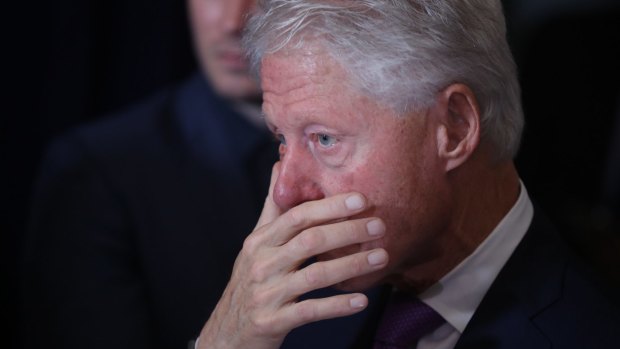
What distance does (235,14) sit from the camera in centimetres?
216

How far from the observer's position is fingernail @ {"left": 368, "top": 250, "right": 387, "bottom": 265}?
1183 mm

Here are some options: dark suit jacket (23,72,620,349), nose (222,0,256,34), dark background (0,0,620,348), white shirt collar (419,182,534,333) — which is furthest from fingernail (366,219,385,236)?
dark background (0,0,620,348)

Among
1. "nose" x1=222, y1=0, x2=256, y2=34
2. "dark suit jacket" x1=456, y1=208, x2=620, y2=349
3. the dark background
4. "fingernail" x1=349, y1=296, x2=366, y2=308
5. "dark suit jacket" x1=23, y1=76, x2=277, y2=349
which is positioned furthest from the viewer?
the dark background

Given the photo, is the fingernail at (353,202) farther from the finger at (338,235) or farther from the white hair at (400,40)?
the white hair at (400,40)

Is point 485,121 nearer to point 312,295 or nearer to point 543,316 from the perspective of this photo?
point 543,316

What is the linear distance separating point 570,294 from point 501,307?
4.5 inches

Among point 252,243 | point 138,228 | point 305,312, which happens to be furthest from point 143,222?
point 305,312

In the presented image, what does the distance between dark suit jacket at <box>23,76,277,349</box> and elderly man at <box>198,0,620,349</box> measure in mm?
716

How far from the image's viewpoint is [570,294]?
136 centimetres

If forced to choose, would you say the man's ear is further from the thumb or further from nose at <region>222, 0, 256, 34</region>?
nose at <region>222, 0, 256, 34</region>

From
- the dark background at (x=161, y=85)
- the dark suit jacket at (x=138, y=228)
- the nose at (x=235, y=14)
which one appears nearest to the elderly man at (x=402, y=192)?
the dark suit jacket at (x=138, y=228)

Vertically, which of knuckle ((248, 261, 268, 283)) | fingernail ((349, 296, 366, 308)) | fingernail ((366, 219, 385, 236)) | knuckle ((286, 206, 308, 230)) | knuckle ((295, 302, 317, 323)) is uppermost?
knuckle ((286, 206, 308, 230))

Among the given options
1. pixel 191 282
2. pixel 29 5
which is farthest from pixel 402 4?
pixel 29 5

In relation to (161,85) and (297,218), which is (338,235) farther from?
(161,85)
